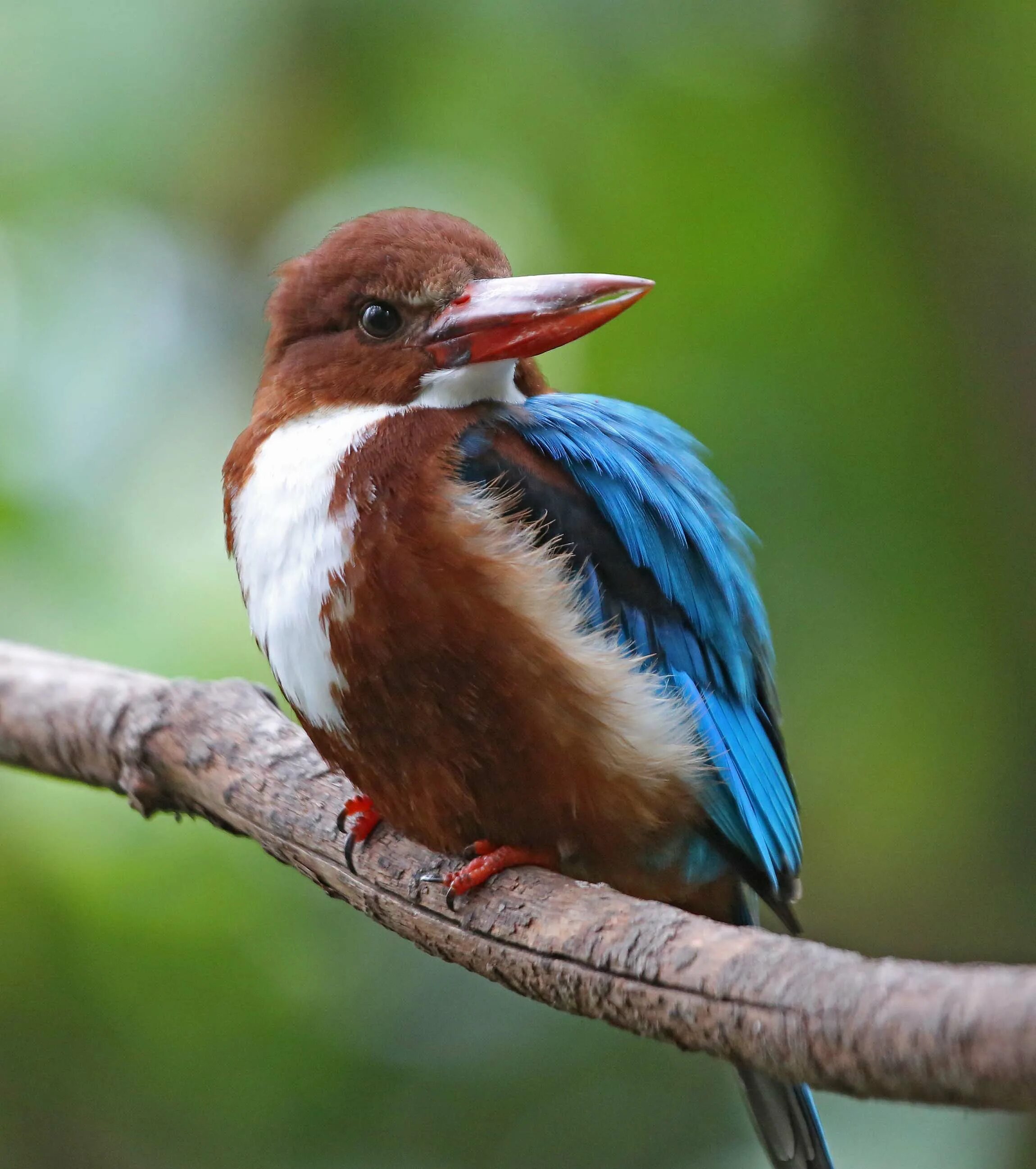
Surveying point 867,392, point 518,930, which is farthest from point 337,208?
point 518,930

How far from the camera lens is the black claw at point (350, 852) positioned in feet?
6.10

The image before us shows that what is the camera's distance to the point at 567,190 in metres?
2.82

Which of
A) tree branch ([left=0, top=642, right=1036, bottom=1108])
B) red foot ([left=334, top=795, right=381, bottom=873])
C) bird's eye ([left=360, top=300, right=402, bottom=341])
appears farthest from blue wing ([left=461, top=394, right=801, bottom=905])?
red foot ([left=334, top=795, right=381, bottom=873])

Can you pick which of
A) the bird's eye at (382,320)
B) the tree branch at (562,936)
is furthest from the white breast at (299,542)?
the tree branch at (562,936)

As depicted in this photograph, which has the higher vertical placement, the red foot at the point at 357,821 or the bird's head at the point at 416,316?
the bird's head at the point at 416,316

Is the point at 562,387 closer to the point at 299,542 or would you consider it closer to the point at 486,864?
the point at 299,542

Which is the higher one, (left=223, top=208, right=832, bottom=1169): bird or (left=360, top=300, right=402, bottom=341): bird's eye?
(left=360, top=300, right=402, bottom=341): bird's eye

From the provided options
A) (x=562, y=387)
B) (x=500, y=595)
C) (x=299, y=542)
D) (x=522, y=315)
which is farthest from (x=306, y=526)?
(x=562, y=387)

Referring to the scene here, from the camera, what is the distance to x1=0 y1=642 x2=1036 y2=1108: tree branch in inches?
41.4

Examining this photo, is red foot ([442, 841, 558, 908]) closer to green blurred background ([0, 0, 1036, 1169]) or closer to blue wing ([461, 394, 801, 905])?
blue wing ([461, 394, 801, 905])

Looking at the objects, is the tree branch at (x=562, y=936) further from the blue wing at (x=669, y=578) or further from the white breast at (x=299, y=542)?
the blue wing at (x=669, y=578)

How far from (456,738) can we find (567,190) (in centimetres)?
153

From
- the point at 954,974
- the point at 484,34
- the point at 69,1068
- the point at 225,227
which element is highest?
the point at 484,34

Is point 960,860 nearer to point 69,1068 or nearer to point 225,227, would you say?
point 69,1068
